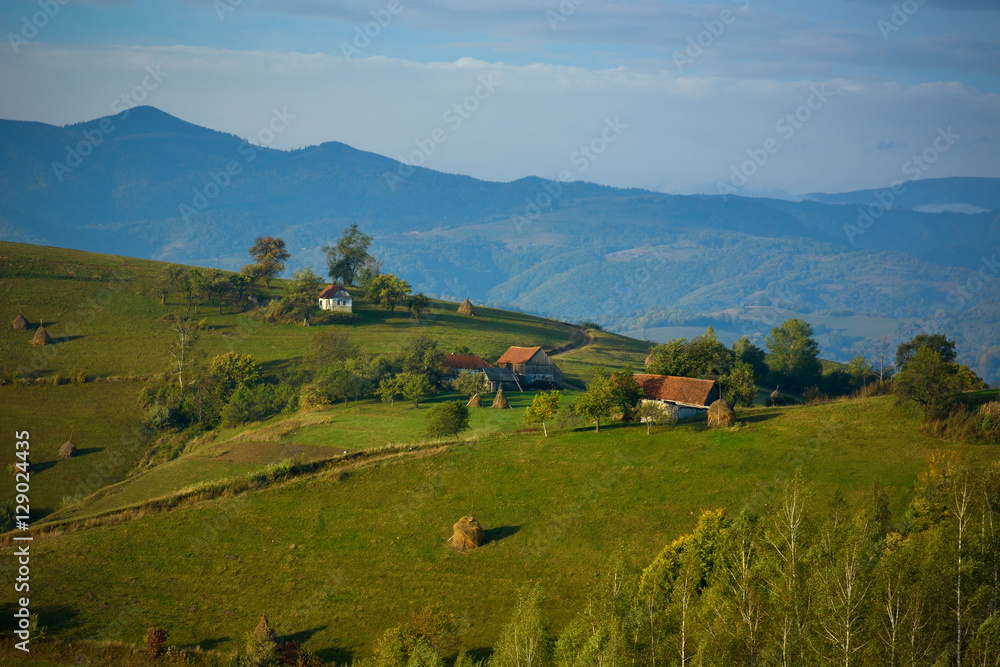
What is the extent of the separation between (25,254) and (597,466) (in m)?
109

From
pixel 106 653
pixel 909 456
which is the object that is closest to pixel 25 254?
pixel 106 653

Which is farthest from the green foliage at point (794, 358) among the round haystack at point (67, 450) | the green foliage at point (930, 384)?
the round haystack at point (67, 450)

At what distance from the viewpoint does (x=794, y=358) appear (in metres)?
107

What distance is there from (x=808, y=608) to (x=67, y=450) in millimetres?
66344

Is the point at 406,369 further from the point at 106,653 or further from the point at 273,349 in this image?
the point at 106,653

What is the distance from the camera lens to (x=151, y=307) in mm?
111000

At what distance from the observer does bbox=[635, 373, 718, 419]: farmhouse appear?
224ft

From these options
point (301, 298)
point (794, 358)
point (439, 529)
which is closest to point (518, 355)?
point (301, 298)

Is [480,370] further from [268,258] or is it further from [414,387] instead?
[268,258]

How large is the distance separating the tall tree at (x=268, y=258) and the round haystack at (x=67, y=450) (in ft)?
212

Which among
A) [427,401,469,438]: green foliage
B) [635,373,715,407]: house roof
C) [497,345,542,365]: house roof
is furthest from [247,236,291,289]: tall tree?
[635,373,715,407]: house roof

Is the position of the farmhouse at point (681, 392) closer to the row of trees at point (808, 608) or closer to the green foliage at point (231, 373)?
the row of trees at point (808, 608)

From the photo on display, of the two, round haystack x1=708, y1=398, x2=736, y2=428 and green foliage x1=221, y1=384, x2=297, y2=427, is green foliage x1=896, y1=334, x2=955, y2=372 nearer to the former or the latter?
round haystack x1=708, y1=398, x2=736, y2=428

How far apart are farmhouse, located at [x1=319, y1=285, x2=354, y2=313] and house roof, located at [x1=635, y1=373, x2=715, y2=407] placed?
206ft
